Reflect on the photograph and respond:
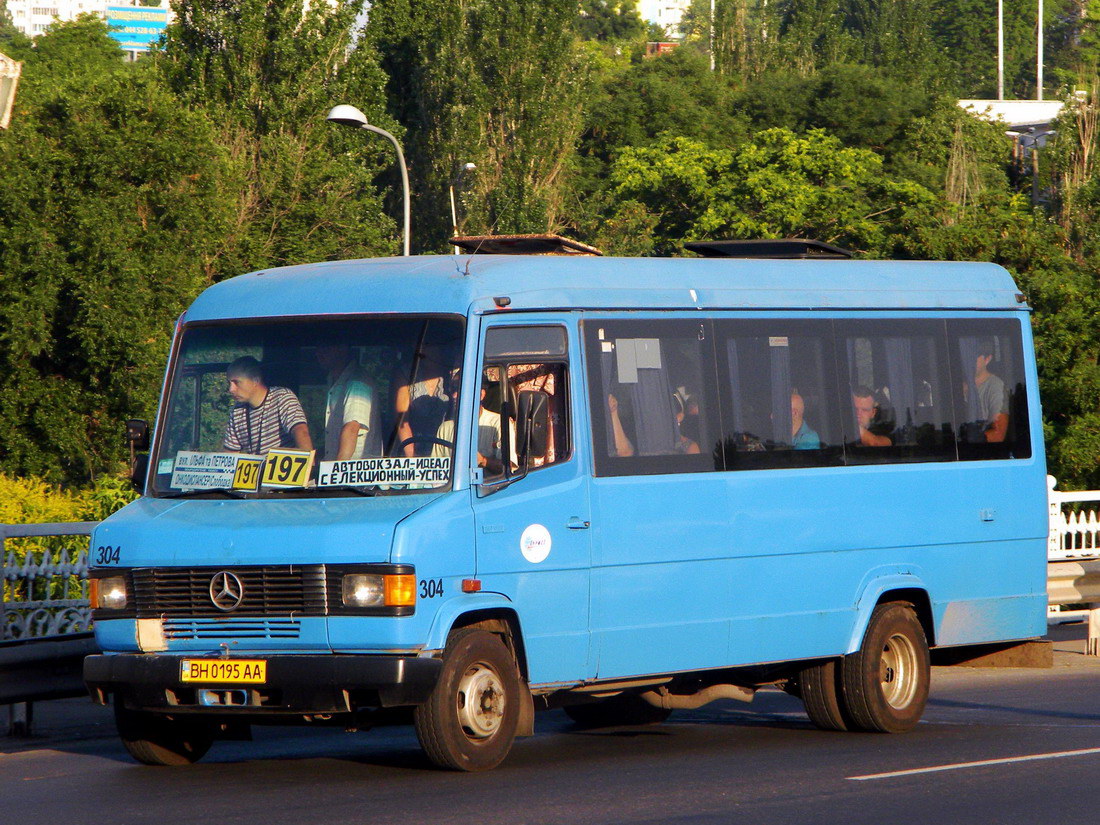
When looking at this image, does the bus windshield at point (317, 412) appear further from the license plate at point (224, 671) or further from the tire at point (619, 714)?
the tire at point (619, 714)

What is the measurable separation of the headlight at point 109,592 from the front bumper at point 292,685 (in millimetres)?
282

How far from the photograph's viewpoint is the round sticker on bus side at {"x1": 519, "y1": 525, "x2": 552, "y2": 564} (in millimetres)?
9135

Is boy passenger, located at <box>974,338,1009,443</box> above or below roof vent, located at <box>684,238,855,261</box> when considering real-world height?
below

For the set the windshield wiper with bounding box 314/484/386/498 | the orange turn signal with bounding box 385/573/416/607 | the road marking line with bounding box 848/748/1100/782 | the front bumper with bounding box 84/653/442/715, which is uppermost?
the windshield wiper with bounding box 314/484/386/498

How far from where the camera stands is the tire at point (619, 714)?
11.7 m

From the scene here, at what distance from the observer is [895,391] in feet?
37.7

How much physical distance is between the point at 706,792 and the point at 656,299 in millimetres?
2942

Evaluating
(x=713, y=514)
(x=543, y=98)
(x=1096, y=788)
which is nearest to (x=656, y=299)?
(x=713, y=514)

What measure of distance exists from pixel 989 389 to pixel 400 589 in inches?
204

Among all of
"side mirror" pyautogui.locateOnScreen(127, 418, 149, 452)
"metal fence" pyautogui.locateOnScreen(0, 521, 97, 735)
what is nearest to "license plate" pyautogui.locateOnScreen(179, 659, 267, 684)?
"side mirror" pyautogui.locateOnScreen(127, 418, 149, 452)

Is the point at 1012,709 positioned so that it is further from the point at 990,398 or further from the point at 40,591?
the point at 40,591

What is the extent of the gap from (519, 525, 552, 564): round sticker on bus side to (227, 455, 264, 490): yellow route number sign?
1373 millimetres

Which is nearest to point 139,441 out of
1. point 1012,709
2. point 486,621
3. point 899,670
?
point 486,621

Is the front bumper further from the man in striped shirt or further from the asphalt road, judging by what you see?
the man in striped shirt
